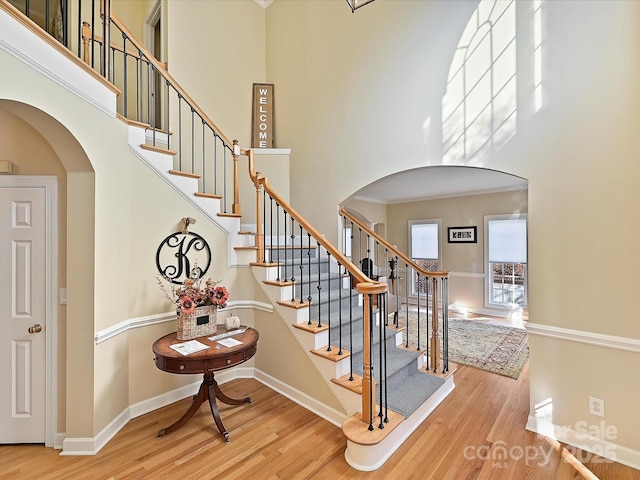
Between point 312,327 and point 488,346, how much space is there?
3120 mm

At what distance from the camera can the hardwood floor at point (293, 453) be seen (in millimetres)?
1874

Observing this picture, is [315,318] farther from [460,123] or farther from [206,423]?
[460,123]

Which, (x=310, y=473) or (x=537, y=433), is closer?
(x=310, y=473)

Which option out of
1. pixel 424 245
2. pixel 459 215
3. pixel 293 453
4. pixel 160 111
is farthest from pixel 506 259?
pixel 160 111

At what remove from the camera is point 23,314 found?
2.07 m

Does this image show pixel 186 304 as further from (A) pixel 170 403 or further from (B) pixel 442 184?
(B) pixel 442 184

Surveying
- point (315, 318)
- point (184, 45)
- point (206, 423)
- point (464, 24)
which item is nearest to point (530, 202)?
point (464, 24)

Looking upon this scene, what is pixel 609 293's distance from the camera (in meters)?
2.03

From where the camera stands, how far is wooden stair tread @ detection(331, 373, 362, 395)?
7.15ft

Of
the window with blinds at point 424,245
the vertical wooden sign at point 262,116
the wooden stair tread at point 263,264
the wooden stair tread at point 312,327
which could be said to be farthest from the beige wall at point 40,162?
the window with blinds at point 424,245

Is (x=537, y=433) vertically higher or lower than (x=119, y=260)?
lower

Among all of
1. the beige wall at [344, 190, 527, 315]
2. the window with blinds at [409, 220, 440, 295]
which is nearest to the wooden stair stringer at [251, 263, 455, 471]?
the beige wall at [344, 190, 527, 315]

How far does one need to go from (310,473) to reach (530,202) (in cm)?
259

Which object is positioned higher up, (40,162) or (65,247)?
(40,162)
